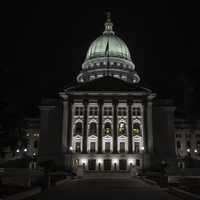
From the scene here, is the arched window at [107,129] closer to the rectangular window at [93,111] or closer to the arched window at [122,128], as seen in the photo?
the arched window at [122,128]

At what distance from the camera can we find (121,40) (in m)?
123

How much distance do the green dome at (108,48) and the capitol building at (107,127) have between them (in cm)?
3017

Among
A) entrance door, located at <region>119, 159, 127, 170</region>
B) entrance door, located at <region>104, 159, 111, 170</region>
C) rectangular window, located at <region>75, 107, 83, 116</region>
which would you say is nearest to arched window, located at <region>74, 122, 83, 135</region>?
rectangular window, located at <region>75, 107, 83, 116</region>

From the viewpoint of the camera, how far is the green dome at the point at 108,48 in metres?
115

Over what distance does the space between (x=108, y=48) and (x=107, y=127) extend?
40.5 metres

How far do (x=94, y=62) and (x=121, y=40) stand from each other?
15031 millimetres

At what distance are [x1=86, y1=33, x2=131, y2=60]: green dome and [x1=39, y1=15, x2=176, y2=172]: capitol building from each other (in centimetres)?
3017

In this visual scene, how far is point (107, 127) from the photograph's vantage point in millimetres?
82562

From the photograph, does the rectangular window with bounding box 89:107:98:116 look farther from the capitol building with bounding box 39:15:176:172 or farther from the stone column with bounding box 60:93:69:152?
the stone column with bounding box 60:93:69:152

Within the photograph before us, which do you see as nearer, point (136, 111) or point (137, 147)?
point (137, 147)

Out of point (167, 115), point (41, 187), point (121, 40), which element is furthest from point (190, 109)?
point (121, 40)

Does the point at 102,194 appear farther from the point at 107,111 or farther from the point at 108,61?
the point at 108,61

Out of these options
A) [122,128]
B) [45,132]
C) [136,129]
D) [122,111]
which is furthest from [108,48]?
[136,129]

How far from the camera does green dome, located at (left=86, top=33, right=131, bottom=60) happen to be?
115 metres
